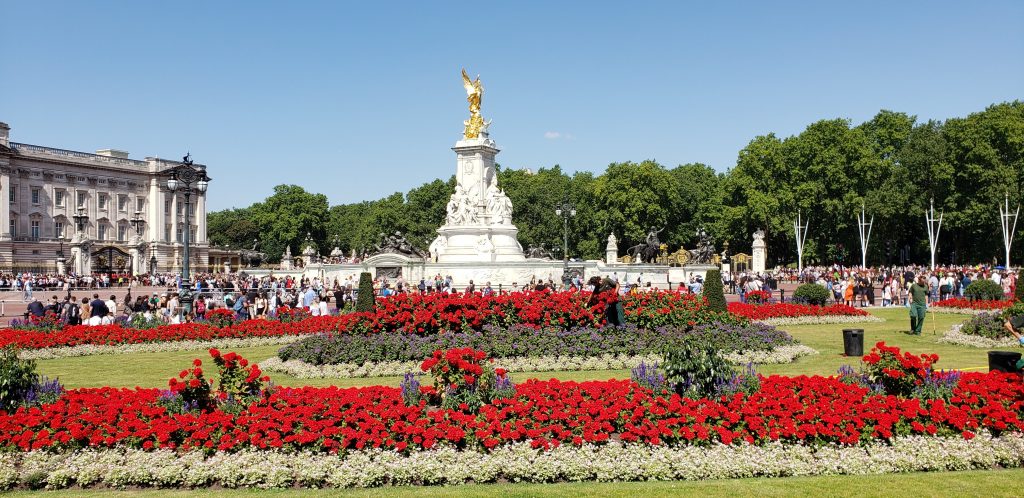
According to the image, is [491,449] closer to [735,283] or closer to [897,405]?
[897,405]

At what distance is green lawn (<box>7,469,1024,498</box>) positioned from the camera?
27.0 feet

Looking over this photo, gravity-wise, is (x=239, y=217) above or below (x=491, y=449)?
above

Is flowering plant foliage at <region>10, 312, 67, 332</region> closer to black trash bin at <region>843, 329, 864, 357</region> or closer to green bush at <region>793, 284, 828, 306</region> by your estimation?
black trash bin at <region>843, 329, 864, 357</region>

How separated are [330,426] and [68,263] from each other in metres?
75.7

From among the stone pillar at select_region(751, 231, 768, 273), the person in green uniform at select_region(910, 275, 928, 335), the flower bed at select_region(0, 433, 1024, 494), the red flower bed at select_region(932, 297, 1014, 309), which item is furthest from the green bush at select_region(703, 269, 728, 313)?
the stone pillar at select_region(751, 231, 768, 273)

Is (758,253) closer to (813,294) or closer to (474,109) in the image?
(474,109)

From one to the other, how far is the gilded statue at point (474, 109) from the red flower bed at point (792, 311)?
2562 centimetres

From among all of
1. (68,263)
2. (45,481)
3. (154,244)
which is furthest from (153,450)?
(154,244)

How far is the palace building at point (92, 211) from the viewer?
89688 millimetres

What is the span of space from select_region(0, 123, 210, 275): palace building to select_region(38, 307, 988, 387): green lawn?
217ft

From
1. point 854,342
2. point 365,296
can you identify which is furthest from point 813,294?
point 365,296

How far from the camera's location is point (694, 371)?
10.4m

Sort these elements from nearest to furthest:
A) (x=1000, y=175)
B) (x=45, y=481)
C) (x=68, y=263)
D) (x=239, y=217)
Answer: (x=45, y=481)
(x=1000, y=175)
(x=68, y=263)
(x=239, y=217)

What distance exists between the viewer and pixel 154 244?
339ft
